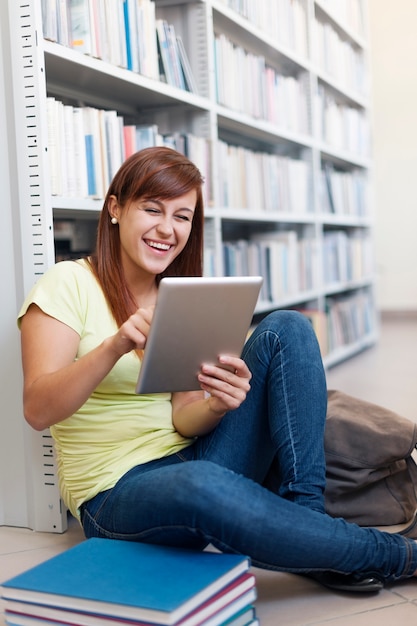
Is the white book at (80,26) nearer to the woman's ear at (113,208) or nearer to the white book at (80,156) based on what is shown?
the white book at (80,156)

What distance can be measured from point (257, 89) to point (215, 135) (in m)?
0.59

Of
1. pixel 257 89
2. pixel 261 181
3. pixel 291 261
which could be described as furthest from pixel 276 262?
pixel 257 89

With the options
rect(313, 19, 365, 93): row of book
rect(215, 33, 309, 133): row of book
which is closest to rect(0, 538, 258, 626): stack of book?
rect(215, 33, 309, 133): row of book

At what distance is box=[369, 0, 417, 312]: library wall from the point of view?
556cm

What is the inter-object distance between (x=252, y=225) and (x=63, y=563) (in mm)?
2821

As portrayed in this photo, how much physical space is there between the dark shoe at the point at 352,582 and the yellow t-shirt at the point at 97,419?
0.34 meters

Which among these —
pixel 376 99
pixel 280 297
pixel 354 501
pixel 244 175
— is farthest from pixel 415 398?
pixel 376 99

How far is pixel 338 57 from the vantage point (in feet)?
13.7

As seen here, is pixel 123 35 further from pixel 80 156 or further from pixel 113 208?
pixel 113 208

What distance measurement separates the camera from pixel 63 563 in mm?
1121

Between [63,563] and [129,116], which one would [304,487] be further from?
[129,116]

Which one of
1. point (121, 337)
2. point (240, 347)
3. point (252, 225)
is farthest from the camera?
point (252, 225)

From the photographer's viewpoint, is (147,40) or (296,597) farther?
(147,40)

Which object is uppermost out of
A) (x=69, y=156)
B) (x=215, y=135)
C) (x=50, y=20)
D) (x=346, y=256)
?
(x=50, y=20)
